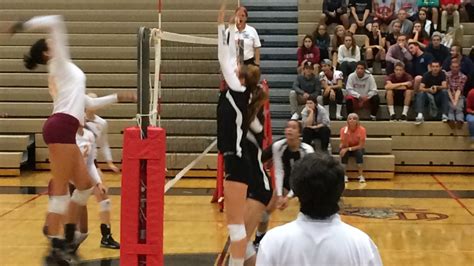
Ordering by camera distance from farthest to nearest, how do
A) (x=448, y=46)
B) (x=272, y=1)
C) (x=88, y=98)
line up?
(x=272, y=1) → (x=448, y=46) → (x=88, y=98)

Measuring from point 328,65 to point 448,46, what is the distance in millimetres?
3264

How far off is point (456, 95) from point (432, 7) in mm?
4205

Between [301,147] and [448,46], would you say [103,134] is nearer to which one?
[301,147]

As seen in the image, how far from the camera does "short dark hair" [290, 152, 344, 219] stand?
2793mm

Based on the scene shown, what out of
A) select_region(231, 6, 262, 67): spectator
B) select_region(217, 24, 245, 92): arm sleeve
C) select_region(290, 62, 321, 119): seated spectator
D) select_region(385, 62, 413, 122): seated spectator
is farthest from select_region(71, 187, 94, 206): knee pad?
select_region(385, 62, 413, 122): seated spectator

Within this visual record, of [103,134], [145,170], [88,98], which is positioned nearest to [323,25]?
[103,134]

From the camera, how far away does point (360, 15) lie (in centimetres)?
1944

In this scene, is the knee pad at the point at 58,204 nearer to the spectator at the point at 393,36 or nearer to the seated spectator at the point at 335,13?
the spectator at the point at 393,36

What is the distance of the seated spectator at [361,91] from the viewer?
15961 millimetres

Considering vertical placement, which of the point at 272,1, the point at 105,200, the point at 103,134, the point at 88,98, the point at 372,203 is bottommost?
the point at 372,203

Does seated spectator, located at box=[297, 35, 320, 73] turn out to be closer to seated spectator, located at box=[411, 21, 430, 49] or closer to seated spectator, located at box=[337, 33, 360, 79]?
seated spectator, located at box=[337, 33, 360, 79]

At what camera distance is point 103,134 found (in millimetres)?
8695

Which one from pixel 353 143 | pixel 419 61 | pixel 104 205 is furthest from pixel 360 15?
pixel 104 205

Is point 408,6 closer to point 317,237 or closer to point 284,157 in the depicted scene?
point 284,157
